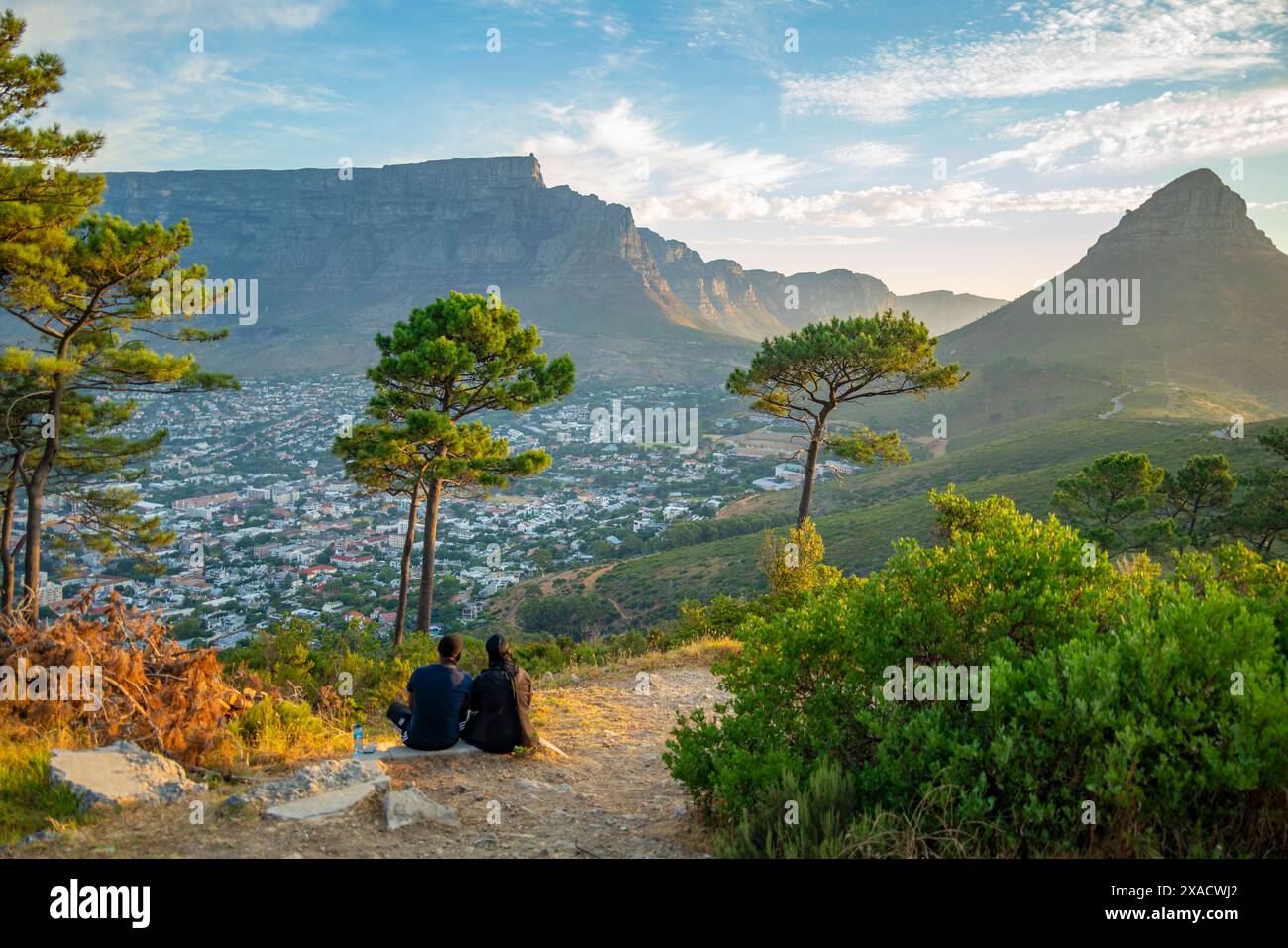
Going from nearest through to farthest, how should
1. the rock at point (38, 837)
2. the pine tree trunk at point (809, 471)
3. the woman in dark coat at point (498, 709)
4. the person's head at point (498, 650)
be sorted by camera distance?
the rock at point (38, 837)
the person's head at point (498, 650)
the woman in dark coat at point (498, 709)
the pine tree trunk at point (809, 471)

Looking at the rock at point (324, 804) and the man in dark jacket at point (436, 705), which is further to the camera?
the man in dark jacket at point (436, 705)

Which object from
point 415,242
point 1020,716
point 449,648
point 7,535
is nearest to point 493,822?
point 449,648

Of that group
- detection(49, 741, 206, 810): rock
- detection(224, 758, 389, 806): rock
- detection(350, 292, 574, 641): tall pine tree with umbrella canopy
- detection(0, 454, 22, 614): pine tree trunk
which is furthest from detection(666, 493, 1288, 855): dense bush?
detection(0, 454, 22, 614): pine tree trunk

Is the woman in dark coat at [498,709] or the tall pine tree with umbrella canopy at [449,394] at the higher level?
the tall pine tree with umbrella canopy at [449,394]

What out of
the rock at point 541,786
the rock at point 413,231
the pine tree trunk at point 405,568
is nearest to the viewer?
the rock at point 541,786

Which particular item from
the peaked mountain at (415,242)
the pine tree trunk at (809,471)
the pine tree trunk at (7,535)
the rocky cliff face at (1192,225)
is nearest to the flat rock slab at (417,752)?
the pine tree trunk at (7,535)

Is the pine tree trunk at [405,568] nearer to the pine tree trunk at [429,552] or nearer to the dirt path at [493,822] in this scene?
the pine tree trunk at [429,552]
